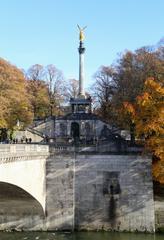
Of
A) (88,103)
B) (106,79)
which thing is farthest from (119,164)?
(106,79)

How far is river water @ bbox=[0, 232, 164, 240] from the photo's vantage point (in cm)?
3008

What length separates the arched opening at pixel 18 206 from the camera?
28655mm

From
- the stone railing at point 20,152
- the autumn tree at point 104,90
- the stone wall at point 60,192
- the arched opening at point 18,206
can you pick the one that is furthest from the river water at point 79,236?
the autumn tree at point 104,90

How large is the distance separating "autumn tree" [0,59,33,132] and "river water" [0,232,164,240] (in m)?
14.3

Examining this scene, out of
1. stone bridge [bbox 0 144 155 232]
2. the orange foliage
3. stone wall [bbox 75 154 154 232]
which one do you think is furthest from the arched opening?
the orange foliage

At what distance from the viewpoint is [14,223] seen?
3172cm

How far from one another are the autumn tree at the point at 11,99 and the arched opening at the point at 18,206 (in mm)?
12458

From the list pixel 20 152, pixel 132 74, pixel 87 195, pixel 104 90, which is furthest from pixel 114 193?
pixel 104 90

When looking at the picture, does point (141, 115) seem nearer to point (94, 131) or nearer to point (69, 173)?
point (69, 173)

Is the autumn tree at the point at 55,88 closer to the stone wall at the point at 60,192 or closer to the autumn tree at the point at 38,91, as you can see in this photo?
the autumn tree at the point at 38,91

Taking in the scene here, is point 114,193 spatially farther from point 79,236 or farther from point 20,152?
point 20,152

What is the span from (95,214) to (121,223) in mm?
2004

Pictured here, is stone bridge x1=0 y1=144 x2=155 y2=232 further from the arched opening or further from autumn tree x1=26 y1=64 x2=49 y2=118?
autumn tree x1=26 y1=64 x2=49 y2=118

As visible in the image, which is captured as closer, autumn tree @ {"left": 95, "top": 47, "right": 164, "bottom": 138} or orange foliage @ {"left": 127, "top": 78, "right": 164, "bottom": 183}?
orange foliage @ {"left": 127, "top": 78, "right": 164, "bottom": 183}
